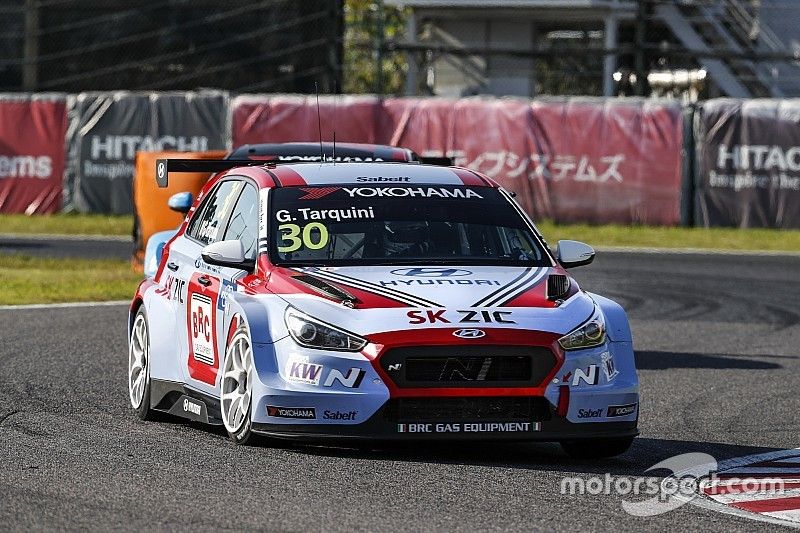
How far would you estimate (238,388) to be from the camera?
810 cm

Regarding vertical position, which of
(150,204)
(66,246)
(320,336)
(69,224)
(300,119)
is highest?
(320,336)

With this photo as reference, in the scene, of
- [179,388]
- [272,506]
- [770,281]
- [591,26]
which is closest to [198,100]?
[770,281]

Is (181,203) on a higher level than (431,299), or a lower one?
lower

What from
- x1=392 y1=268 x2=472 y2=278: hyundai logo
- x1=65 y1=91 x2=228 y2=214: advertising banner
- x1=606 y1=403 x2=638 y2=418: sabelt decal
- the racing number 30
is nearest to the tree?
x1=65 y1=91 x2=228 y2=214: advertising banner

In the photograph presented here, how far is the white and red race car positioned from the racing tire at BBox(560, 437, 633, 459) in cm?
1

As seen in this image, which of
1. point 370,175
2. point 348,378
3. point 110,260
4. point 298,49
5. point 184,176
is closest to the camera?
point 348,378

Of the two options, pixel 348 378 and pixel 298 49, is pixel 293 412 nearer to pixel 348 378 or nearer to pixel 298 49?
pixel 348 378

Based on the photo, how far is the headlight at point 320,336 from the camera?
768 cm

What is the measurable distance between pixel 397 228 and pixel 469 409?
1.40 m

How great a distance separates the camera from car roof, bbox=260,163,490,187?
917cm

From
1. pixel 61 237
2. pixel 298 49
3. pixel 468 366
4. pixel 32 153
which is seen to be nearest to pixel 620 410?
pixel 468 366

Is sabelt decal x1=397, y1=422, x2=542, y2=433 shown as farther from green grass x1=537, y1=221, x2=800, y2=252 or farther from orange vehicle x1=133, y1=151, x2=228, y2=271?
green grass x1=537, y1=221, x2=800, y2=252

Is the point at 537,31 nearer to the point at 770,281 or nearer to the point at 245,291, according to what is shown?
the point at 770,281

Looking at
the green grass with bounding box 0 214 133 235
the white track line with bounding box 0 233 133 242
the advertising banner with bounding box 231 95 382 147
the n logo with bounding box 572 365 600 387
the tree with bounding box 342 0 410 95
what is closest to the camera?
the n logo with bounding box 572 365 600 387
